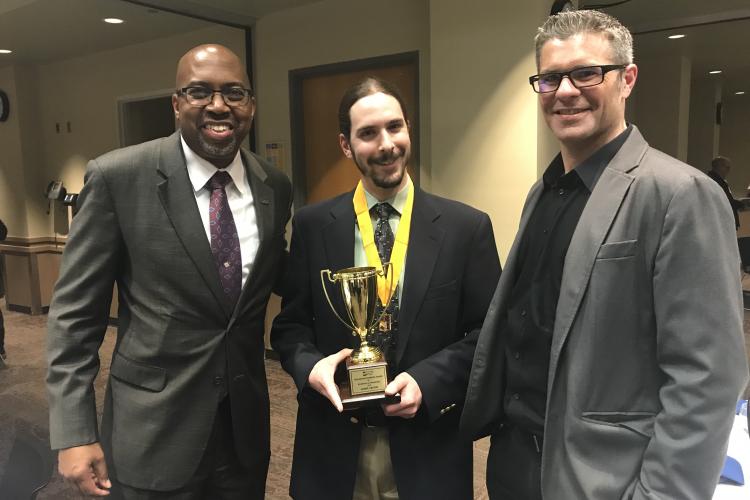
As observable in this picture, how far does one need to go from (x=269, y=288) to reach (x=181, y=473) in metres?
0.52

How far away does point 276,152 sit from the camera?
461 centimetres

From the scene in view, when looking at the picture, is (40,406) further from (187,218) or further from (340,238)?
(340,238)

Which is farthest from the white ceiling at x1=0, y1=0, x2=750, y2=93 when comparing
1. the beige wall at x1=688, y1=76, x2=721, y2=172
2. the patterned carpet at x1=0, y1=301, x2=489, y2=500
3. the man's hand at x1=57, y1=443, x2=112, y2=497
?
the man's hand at x1=57, y1=443, x2=112, y2=497

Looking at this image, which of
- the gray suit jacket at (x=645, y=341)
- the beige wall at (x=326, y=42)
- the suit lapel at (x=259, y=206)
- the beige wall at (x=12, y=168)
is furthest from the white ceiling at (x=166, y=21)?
the gray suit jacket at (x=645, y=341)

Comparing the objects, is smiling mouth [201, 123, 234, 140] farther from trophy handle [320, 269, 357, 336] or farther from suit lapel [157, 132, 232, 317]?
trophy handle [320, 269, 357, 336]

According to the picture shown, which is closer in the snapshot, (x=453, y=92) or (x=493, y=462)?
(x=493, y=462)

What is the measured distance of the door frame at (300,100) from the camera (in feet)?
12.7

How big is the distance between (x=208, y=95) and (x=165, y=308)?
1.81 feet

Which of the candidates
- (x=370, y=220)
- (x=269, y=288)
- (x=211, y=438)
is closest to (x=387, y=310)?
(x=370, y=220)

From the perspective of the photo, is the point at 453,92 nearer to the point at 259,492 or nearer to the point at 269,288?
the point at 269,288

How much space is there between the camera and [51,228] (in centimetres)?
624

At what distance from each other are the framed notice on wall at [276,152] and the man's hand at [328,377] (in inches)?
131

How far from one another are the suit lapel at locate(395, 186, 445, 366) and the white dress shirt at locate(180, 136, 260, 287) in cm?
41

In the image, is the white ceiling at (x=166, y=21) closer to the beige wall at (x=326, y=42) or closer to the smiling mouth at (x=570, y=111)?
the beige wall at (x=326, y=42)
